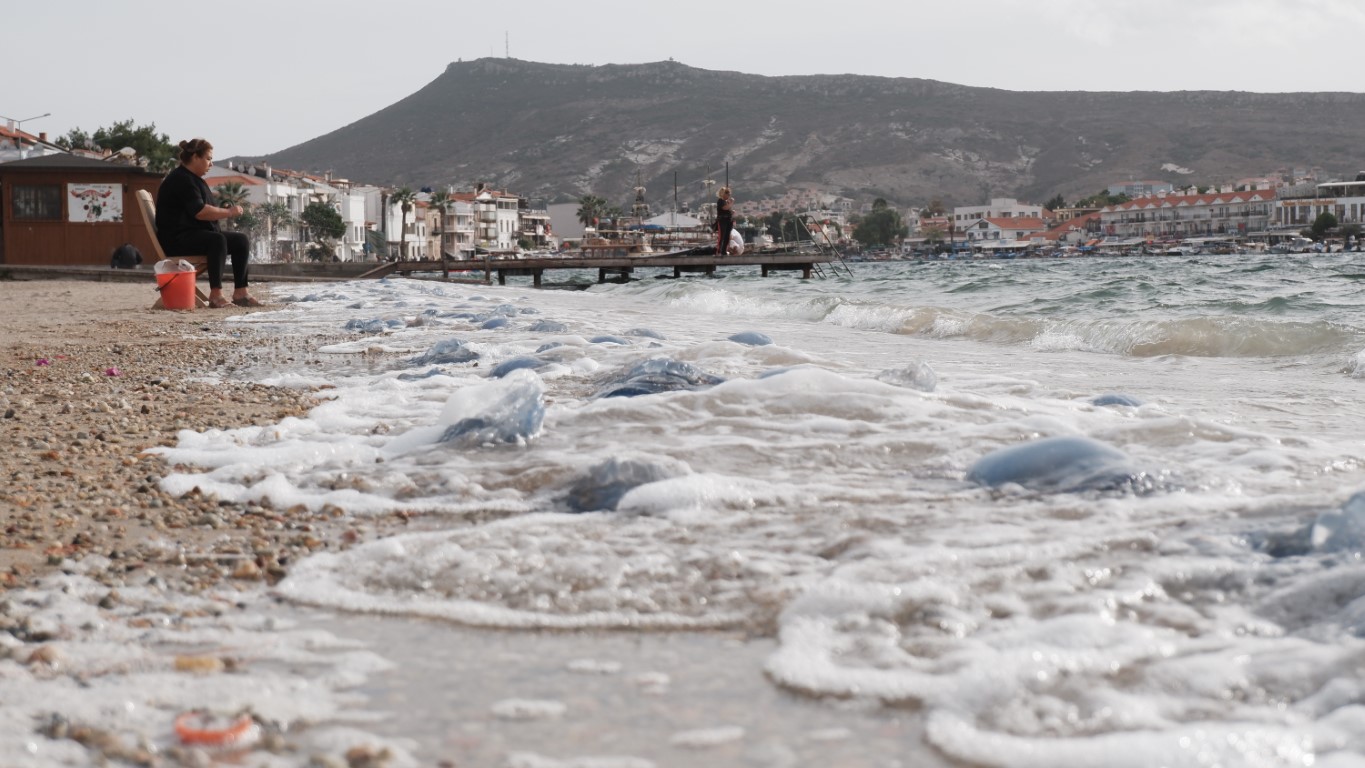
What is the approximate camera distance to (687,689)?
179 centimetres

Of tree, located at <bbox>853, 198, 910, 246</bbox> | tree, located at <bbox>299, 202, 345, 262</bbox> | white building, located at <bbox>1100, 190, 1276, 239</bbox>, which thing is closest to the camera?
tree, located at <bbox>299, 202, 345, 262</bbox>

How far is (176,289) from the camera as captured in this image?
11812 mm

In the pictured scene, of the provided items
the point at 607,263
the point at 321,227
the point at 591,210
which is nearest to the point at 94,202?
the point at 607,263

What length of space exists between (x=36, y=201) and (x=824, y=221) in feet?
167

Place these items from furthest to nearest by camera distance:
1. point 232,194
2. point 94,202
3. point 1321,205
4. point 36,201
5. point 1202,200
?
point 1202,200
point 1321,205
point 232,194
point 94,202
point 36,201

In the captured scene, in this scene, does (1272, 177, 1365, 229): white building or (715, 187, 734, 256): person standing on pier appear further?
(1272, 177, 1365, 229): white building

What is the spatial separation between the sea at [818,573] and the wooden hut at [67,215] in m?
24.4

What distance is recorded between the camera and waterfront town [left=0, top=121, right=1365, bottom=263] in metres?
101

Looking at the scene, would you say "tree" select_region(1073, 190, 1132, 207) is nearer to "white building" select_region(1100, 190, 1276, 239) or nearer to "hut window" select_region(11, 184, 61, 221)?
"white building" select_region(1100, 190, 1276, 239)

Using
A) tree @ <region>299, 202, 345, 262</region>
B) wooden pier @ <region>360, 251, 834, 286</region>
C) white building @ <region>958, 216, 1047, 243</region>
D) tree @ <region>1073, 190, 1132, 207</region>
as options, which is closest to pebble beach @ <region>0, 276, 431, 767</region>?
wooden pier @ <region>360, 251, 834, 286</region>

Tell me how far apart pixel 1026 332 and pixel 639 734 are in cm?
970

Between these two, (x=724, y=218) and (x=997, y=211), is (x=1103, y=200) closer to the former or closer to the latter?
(x=997, y=211)

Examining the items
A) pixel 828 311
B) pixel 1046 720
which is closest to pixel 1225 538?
pixel 1046 720

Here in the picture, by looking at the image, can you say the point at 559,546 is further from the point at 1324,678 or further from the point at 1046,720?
the point at 1324,678
